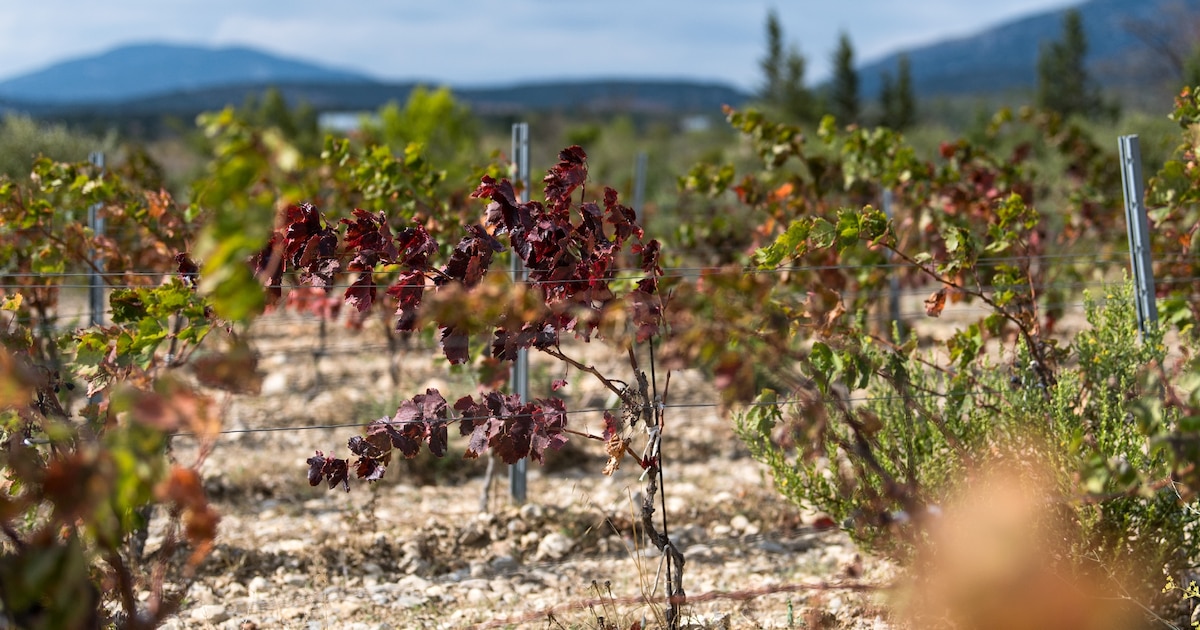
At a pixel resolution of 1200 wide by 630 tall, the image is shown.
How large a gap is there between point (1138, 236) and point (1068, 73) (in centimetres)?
3828

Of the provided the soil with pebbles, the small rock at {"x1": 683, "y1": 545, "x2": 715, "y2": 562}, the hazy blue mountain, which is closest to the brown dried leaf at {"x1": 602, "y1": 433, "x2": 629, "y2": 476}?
the soil with pebbles

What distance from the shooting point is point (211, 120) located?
4.73 m

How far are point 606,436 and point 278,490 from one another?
2035mm

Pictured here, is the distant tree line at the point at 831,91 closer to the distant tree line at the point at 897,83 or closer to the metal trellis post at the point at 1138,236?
the distant tree line at the point at 897,83

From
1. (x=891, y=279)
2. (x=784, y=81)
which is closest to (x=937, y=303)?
(x=891, y=279)

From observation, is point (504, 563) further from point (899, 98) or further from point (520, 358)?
point (899, 98)

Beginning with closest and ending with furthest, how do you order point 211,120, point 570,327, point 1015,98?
point 570,327 < point 211,120 < point 1015,98

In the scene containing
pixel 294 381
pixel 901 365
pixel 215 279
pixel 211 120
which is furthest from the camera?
pixel 294 381

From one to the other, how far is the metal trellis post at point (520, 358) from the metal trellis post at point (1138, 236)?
1863mm

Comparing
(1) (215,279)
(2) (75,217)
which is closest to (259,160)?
(1) (215,279)

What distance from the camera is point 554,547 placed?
3102 mm

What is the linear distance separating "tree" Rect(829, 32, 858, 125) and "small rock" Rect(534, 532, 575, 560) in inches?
1353

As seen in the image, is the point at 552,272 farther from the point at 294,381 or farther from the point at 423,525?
the point at 294,381

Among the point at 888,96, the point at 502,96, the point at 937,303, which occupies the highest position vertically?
the point at 502,96
